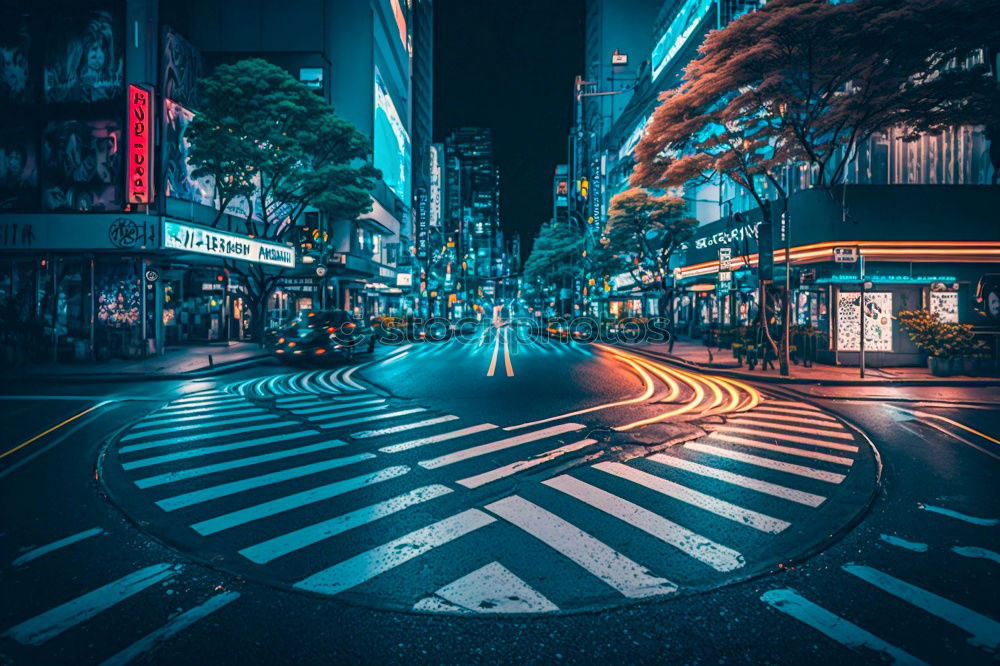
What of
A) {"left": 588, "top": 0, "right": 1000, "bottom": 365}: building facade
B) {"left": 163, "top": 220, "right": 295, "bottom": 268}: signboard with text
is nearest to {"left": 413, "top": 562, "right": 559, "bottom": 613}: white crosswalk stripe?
{"left": 588, "top": 0, "right": 1000, "bottom": 365}: building facade

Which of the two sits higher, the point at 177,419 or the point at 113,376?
the point at 113,376

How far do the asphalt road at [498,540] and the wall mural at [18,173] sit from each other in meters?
18.4

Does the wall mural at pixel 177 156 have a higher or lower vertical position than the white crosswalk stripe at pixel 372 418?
higher

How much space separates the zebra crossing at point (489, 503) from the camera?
13.4 feet

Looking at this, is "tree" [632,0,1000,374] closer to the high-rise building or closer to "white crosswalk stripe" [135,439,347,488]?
"white crosswalk stripe" [135,439,347,488]

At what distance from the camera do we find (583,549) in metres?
4.56

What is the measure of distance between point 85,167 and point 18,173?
2998mm

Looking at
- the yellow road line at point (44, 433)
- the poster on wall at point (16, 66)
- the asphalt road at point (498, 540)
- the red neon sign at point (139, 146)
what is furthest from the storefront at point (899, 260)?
the poster on wall at point (16, 66)

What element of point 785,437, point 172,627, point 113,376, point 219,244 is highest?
point 219,244

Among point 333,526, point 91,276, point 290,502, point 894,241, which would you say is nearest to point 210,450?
point 290,502

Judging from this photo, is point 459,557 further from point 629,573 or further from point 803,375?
point 803,375

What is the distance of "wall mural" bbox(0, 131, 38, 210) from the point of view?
75.9 ft

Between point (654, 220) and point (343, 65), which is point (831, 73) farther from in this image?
point (343, 65)

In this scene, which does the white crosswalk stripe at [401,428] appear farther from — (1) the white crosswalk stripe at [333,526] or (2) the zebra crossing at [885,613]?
(2) the zebra crossing at [885,613]
